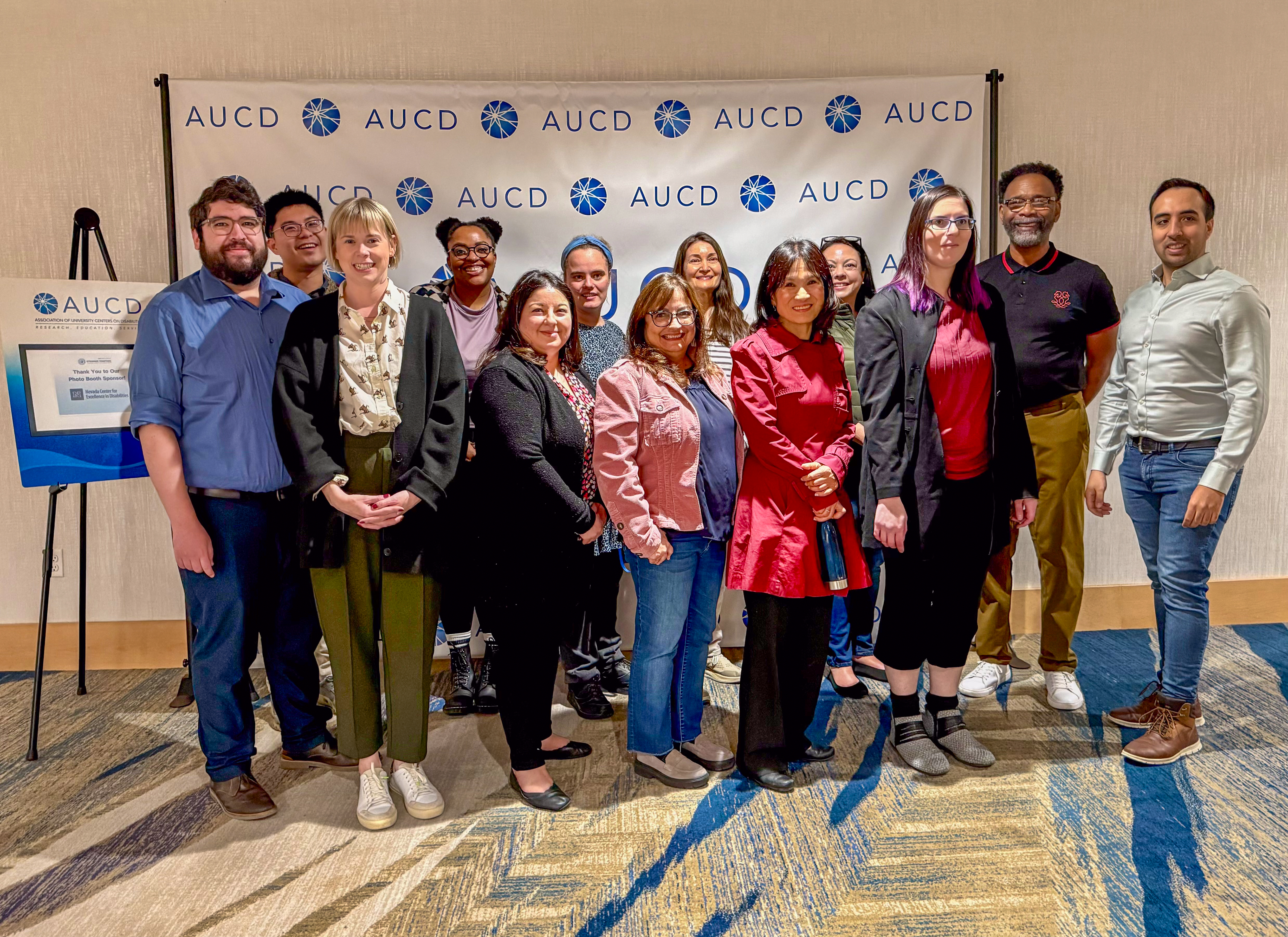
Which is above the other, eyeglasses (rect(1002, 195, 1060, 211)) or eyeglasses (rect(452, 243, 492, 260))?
eyeglasses (rect(1002, 195, 1060, 211))

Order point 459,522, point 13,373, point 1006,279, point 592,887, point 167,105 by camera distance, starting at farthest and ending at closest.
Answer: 1. point 167,105
2. point 1006,279
3. point 13,373
4. point 459,522
5. point 592,887

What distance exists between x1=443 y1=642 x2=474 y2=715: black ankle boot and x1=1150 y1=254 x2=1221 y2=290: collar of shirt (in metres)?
2.72

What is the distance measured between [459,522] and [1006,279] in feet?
7.03

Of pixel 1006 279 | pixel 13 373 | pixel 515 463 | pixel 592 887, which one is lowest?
pixel 592 887

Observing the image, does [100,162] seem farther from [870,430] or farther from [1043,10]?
[1043,10]

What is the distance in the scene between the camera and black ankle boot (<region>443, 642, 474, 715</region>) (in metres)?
3.00

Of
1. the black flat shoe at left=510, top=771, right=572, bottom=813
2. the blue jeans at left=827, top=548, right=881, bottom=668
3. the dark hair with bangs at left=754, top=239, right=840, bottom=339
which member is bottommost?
the black flat shoe at left=510, top=771, right=572, bottom=813

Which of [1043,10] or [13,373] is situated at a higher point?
[1043,10]

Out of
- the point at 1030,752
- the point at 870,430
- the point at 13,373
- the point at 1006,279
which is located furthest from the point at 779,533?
the point at 13,373

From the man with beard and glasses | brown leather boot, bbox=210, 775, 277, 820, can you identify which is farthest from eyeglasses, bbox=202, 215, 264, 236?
brown leather boot, bbox=210, 775, 277, 820

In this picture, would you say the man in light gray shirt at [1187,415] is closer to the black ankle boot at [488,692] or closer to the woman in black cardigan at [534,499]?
the woman in black cardigan at [534,499]

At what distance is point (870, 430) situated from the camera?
2.32 m

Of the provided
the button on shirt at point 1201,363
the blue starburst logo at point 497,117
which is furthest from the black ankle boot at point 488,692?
the button on shirt at point 1201,363

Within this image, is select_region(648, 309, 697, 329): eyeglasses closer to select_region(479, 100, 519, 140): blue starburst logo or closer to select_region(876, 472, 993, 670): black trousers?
select_region(876, 472, 993, 670): black trousers
